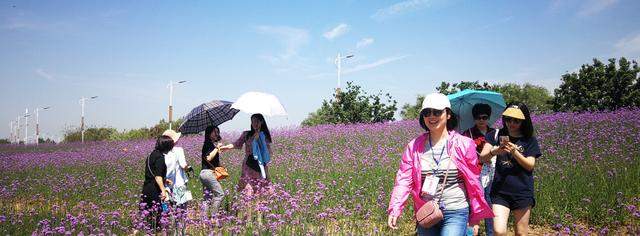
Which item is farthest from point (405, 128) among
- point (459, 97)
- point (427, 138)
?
point (427, 138)

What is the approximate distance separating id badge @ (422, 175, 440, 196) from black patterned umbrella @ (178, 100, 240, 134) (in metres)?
4.21

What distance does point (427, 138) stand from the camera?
10.7ft

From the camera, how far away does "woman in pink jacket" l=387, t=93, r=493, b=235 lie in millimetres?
3086

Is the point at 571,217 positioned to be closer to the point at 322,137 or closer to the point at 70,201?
the point at 70,201

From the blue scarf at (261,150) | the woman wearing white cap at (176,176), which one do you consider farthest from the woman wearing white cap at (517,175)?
the woman wearing white cap at (176,176)

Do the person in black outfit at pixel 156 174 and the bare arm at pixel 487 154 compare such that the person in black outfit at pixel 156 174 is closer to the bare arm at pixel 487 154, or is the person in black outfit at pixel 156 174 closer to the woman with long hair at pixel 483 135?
the woman with long hair at pixel 483 135

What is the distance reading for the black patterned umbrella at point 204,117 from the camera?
6.63 meters

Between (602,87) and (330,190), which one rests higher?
(602,87)

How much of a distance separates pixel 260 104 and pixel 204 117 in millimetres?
1245

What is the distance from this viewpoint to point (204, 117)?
6824 mm

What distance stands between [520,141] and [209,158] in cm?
393

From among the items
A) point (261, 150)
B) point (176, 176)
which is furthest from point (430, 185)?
point (176, 176)

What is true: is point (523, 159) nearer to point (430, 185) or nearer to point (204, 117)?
point (430, 185)

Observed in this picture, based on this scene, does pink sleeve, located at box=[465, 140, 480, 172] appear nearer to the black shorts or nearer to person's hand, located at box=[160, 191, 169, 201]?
the black shorts
